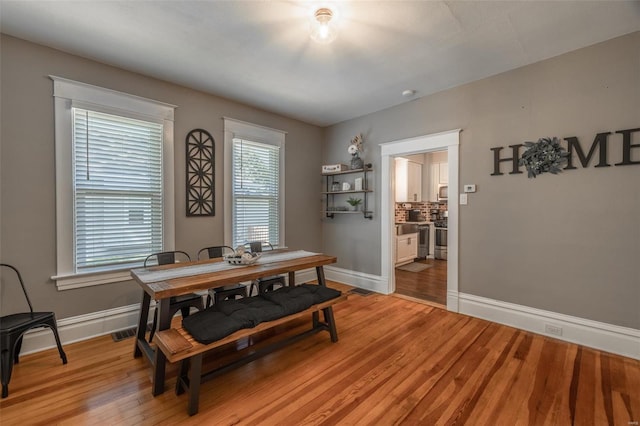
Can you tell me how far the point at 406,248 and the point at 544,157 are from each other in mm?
3605

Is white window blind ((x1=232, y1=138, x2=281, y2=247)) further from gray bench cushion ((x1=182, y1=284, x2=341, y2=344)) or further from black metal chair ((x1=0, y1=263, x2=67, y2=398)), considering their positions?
black metal chair ((x1=0, y1=263, x2=67, y2=398))

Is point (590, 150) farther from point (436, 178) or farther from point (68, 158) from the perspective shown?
point (68, 158)

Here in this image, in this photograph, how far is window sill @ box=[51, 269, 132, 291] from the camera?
2.55 m

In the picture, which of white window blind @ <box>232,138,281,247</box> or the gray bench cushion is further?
white window blind @ <box>232,138,281,247</box>

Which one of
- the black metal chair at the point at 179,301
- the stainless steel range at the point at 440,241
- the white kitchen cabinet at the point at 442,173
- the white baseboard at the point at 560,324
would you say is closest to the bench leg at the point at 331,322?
the black metal chair at the point at 179,301

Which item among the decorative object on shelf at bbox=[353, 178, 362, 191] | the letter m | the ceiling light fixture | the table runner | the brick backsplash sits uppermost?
the ceiling light fixture

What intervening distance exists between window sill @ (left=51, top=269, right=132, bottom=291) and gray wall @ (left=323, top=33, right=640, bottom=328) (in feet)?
12.4

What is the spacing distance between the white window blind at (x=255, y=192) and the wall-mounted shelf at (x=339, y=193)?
94 centimetres

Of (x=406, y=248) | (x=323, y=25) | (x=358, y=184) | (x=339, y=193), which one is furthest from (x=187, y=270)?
(x=406, y=248)

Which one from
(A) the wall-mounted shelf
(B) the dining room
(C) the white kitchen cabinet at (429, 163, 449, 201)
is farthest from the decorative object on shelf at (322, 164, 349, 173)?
(C) the white kitchen cabinet at (429, 163, 449, 201)

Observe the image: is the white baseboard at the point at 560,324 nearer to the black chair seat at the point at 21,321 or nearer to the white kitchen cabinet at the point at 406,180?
the white kitchen cabinet at the point at 406,180

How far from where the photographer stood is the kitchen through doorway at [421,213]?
19.4 ft

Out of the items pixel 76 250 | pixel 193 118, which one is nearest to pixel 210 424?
pixel 76 250

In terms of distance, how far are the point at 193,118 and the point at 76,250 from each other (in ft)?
6.07
